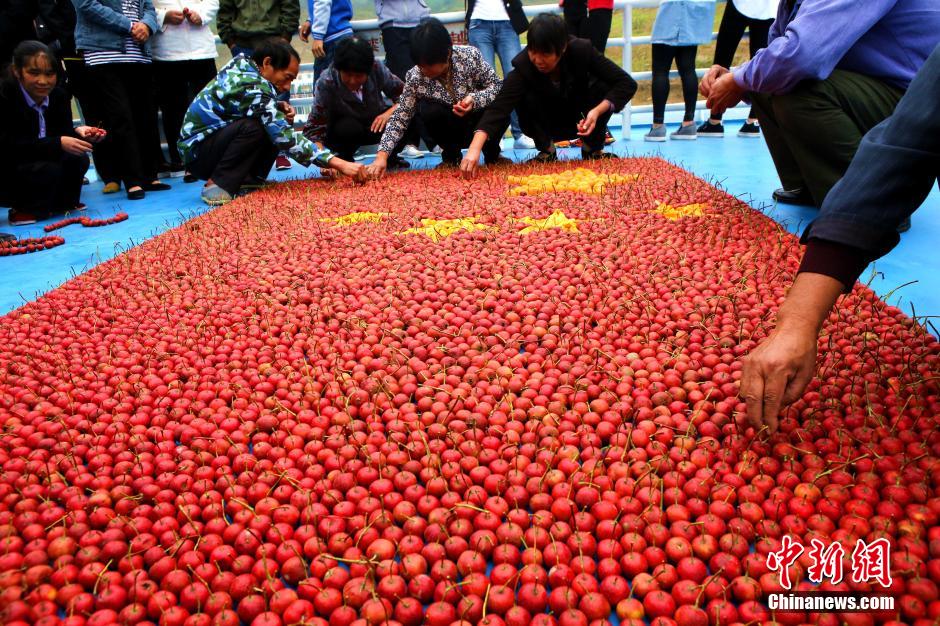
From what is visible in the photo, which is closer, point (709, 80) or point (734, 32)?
point (709, 80)

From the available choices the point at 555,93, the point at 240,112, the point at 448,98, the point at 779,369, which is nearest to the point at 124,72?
the point at 240,112

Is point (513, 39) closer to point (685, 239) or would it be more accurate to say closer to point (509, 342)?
point (685, 239)

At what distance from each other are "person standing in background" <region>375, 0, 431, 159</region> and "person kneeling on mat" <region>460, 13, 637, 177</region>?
1136 mm

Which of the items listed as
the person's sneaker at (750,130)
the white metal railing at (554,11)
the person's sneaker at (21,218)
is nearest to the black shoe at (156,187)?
the person's sneaker at (21,218)

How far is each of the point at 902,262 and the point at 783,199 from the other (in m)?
1.06

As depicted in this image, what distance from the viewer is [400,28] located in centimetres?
567

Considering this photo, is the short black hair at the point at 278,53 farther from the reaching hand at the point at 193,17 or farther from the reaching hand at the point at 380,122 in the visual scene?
the reaching hand at the point at 193,17

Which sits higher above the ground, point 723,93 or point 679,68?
point 723,93

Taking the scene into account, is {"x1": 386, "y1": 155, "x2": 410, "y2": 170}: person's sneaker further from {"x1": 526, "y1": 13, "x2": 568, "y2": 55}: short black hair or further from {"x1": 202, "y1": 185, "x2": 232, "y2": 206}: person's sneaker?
{"x1": 526, "y1": 13, "x2": 568, "y2": 55}: short black hair

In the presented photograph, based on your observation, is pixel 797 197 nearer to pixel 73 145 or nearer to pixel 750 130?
pixel 750 130

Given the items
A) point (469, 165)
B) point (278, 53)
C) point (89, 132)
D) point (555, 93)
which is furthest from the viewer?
point (555, 93)

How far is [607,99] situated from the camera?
4.48 meters

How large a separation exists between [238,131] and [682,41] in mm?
3698

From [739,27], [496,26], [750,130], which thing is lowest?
[750,130]
